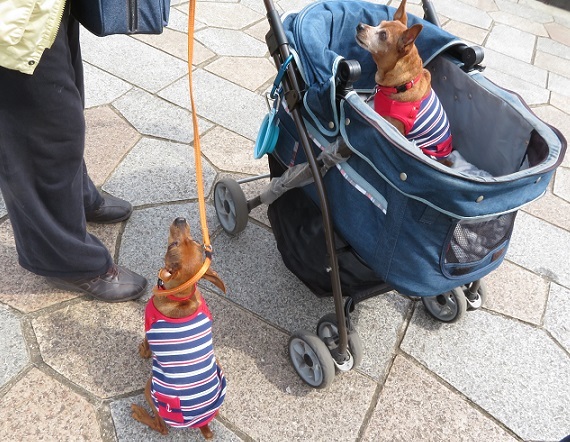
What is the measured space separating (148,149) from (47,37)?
1.77 m

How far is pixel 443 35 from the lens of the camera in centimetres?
232

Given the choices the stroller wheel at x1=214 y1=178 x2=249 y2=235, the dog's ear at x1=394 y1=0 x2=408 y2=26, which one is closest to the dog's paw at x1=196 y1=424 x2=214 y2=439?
the stroller wheel at x1=214 y1=178 x2=249 y2=235

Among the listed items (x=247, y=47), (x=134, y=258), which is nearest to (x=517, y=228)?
(x=134, y=258)

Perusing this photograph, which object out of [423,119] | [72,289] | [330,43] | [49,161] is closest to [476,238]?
[423,119]

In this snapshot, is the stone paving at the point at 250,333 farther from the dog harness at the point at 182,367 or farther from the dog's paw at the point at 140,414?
the dog harness at the point at 182,367

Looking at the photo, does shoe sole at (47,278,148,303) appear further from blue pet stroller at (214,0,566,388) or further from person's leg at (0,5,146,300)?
blue pet stroller at (214,0,566,388)

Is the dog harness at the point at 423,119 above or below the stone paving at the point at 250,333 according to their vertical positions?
above

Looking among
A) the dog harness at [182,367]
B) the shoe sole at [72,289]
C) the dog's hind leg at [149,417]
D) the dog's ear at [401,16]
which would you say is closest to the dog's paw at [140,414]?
the dog's hind leg at [149,417]

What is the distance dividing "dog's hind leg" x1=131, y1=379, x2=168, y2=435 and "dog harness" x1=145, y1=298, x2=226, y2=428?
108mm

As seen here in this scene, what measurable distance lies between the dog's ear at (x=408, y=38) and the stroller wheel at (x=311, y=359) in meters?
1.26

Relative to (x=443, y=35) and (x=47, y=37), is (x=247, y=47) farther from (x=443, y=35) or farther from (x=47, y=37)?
(x=47, y=37)

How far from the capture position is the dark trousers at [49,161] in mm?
1554

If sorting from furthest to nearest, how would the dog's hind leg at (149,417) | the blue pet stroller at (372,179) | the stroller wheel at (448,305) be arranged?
the stroller wheel at (448,305) < the dog's hind leg at (149,417) < the blue pet stroller at (372,179)

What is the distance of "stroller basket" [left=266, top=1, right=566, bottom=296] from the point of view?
5.14ft
